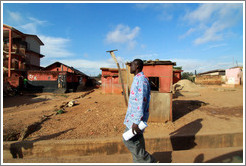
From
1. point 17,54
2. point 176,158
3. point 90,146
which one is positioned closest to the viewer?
point 176,158

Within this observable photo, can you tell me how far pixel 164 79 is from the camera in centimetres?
559

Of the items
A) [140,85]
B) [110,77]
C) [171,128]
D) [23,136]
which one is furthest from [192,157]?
[110,77]

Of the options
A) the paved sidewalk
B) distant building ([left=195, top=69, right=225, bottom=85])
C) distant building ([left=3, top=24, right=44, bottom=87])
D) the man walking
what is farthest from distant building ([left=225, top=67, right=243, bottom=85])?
distant building ([left=3, top=24, right=44, bottom=87])

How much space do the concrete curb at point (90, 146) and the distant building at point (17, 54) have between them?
16518mm

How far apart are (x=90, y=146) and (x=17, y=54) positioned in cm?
2272

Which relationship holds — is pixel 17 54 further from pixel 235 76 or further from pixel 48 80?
pixel 235 76

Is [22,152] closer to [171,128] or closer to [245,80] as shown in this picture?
[171,128]

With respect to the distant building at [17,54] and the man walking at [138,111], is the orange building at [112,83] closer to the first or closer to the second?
the distant building at [17,54]

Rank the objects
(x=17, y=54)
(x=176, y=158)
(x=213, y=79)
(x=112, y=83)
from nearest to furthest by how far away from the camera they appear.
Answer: (x=176, y=158), (x=112, y=83), (x=17, y=54), (x=213, y=79)

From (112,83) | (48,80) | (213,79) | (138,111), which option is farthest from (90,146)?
(213,79)

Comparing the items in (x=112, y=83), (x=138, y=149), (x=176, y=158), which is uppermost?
(x=112, y=83)

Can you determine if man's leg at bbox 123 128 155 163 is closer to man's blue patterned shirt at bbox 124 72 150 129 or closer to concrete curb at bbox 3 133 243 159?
man's blue patterned shirt at bbox 124 72 150 129

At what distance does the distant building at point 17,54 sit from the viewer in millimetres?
18078

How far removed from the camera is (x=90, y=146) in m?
2.77
